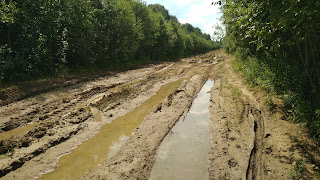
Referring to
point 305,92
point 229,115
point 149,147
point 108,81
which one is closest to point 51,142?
point 149,147

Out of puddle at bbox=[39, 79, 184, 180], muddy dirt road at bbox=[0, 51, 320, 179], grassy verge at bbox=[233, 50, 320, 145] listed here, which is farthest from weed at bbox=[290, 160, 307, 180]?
puddle at bbox=[39, 79, 184, 180]

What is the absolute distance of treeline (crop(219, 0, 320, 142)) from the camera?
5.27m

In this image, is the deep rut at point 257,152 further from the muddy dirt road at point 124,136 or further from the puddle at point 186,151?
the puddle at point 186,151

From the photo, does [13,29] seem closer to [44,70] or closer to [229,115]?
[44,70]

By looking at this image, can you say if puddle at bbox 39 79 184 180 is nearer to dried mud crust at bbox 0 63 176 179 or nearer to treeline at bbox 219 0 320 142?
dried mud crust at bbox 0 63 176 179

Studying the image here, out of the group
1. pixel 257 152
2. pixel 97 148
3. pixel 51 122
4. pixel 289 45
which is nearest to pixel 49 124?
pixel 51 122

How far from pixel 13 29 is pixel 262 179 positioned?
13.8 metres

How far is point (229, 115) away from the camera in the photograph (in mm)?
8070

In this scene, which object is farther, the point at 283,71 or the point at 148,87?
the point at 148,87

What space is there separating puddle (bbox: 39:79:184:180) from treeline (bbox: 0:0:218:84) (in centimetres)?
659

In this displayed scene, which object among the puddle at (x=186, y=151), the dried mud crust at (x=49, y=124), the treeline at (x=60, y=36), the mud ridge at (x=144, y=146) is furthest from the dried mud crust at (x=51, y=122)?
the treeline at (x=60, y=36)

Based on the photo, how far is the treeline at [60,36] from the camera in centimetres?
1144

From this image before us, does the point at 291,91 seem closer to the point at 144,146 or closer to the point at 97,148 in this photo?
the point at 144,146

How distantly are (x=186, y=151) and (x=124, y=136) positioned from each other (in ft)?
6.39
